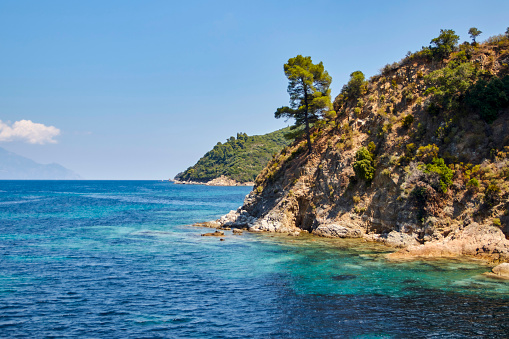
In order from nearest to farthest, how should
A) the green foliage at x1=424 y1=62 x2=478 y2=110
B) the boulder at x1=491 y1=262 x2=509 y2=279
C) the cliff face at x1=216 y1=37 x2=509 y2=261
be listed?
the boulder at x1=491 y1=262 x2=509 y2=279 < the cliff face at x1=216 y1=37 x2=509 y2=261 < the green foliage at x1=424 y1=62 x2=478 y2=110

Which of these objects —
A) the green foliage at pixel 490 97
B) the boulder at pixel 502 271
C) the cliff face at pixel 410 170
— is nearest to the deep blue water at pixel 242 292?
the boulder at pixel 502 271

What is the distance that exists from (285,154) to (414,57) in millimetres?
24267

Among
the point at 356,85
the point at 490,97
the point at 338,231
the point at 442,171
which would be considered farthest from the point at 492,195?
the point at 356,85

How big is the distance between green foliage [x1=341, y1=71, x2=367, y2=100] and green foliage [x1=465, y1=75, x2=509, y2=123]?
1687 centimetres

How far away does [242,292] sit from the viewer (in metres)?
24.0

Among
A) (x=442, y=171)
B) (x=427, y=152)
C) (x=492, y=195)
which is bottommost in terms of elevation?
(x=492, y=195)

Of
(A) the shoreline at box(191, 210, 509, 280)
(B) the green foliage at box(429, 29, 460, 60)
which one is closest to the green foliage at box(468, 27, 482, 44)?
(B) the green foliage at box(429, 29, 460, 60)

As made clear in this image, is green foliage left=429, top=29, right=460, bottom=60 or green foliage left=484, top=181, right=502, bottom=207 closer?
green foliage left=484, top=181, right=502, bottom=207

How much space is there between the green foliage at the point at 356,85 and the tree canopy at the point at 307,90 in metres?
3.35

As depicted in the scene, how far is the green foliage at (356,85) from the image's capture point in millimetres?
55303

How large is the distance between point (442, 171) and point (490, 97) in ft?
31.5

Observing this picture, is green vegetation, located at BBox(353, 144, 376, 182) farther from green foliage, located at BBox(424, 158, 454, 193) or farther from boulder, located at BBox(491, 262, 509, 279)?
boulder, located at BBox(491, 262, 509, 279)

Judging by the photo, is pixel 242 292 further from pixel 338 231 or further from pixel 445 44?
pixel 445 44

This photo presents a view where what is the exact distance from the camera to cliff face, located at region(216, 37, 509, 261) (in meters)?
34.7
